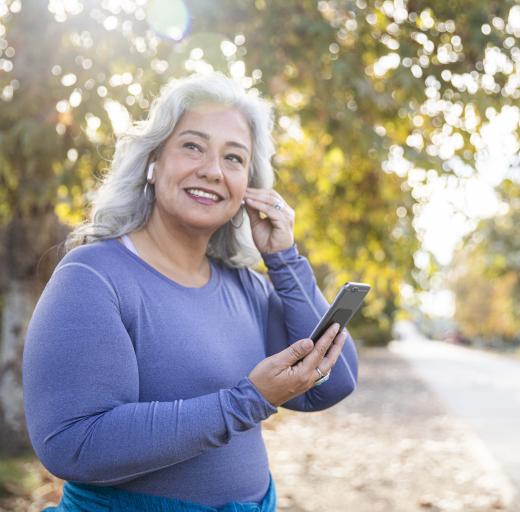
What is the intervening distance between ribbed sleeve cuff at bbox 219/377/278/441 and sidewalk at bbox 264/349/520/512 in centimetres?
402

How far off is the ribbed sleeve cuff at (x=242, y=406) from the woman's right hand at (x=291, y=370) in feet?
0.06

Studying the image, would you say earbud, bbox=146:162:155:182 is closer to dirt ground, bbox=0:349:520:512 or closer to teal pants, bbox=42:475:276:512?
teal pants, bbox=42:475:276:512

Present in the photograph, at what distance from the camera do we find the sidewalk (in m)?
5.52

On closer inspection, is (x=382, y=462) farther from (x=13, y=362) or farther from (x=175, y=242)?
(x=175, y=242)

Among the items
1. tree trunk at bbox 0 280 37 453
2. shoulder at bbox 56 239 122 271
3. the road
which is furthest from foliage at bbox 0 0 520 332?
the road

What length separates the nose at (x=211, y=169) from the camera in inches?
74.2

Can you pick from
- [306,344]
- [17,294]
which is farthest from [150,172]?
[17,294]

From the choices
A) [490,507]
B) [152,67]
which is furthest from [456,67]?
[490,507]

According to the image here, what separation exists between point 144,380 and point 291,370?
35cm

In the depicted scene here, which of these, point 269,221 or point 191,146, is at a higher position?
point 191,146

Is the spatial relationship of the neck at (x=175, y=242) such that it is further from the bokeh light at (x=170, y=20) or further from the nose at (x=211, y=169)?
the bokeh light at (x=170, y=20)

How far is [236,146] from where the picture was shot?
1.97 metres

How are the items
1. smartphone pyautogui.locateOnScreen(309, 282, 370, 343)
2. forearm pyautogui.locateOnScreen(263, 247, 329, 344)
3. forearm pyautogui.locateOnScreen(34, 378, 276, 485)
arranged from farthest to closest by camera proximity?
forearm pyautogui.locateOnScreen(263, 247, 329, 344), smartphone pyautogui.locateOnScreen(309, 282, 370, 343), forearm pyautogui.locateOnScreen(34, 378, 276, 485)

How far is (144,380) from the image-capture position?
165 centimetres
